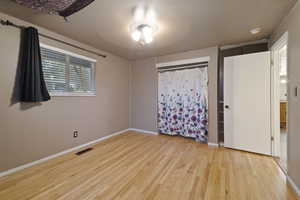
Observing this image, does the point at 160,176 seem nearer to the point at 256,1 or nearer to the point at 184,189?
the point at 184,189

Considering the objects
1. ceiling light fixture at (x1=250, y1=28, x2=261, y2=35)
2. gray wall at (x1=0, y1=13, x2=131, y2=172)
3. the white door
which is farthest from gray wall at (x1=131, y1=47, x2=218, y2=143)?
ceiling light fixture at (x1=250, y1=28, x2=261, y2=35)

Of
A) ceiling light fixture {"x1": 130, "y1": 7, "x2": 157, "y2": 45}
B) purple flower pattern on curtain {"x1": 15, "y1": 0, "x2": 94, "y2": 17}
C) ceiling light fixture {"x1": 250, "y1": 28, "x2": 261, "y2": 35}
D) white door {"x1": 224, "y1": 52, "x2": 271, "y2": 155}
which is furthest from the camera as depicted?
white door {"x1": 224, "y1": 52, "x2": 271, "y2": 155}

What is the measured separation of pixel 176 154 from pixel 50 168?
214cm

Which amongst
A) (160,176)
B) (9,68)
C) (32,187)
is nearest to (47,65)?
(9,68)

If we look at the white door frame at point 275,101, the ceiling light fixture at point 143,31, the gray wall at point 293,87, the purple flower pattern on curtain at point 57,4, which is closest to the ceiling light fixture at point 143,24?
the ceiling light fixture at point 143,31

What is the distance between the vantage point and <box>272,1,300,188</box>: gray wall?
5.10 feet

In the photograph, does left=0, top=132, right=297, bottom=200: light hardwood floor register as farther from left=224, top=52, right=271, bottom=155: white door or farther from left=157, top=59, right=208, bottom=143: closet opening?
left=157, top=59, right=208, bottom=143: closet opening

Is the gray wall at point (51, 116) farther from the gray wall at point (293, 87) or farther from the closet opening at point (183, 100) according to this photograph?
the gray wall at point (293, 87)

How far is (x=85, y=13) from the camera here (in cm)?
184

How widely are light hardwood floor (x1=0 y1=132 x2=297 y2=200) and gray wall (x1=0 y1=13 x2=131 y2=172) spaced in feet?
0.99

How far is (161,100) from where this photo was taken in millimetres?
3785

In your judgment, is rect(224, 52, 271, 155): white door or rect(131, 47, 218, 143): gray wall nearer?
rect(224, 52, 271, 155): white door

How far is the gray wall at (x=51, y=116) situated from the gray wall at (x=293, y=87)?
137 inches

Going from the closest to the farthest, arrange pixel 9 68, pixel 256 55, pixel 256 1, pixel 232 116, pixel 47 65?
pixel 256 1, pixel 9 68, pixel 47 65, pixel 256 55, pixel 232 116
